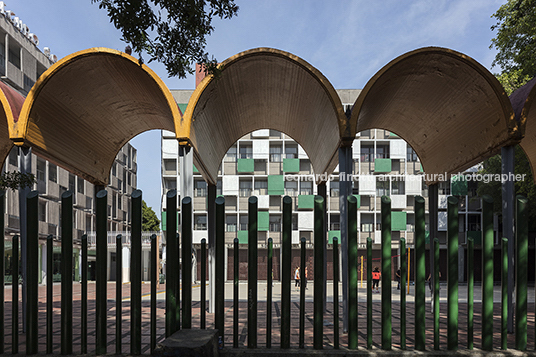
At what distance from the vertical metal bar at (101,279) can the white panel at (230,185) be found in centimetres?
4171

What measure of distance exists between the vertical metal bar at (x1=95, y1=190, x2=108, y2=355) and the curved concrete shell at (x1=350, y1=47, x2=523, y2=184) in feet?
18.6

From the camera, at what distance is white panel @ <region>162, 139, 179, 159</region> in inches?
1901

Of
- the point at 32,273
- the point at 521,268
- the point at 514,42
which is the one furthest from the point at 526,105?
the point at 514,42

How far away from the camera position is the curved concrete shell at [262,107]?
10391 millimetres

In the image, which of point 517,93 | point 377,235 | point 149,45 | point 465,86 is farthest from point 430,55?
point 377,235

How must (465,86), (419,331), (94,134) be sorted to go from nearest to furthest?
(419,331) → (465,86) → (94,134)

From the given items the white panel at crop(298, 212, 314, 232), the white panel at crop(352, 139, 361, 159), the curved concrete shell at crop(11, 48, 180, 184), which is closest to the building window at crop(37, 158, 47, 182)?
the white panel at crop(298, 212, 314, 232)

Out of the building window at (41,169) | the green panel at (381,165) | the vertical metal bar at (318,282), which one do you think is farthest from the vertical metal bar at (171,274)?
the green panel at (381,165)

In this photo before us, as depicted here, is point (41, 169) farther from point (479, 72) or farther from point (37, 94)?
point (479, 72)

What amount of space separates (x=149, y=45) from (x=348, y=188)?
4900mm

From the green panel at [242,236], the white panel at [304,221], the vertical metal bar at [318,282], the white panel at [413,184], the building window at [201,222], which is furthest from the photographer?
the building window at [201,222]

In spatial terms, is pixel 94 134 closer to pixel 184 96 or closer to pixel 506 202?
pixel 506 202

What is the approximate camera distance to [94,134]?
13125 mm

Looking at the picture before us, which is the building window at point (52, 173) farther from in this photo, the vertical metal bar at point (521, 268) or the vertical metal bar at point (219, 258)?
the vertical metal bar at point (521, 268)
